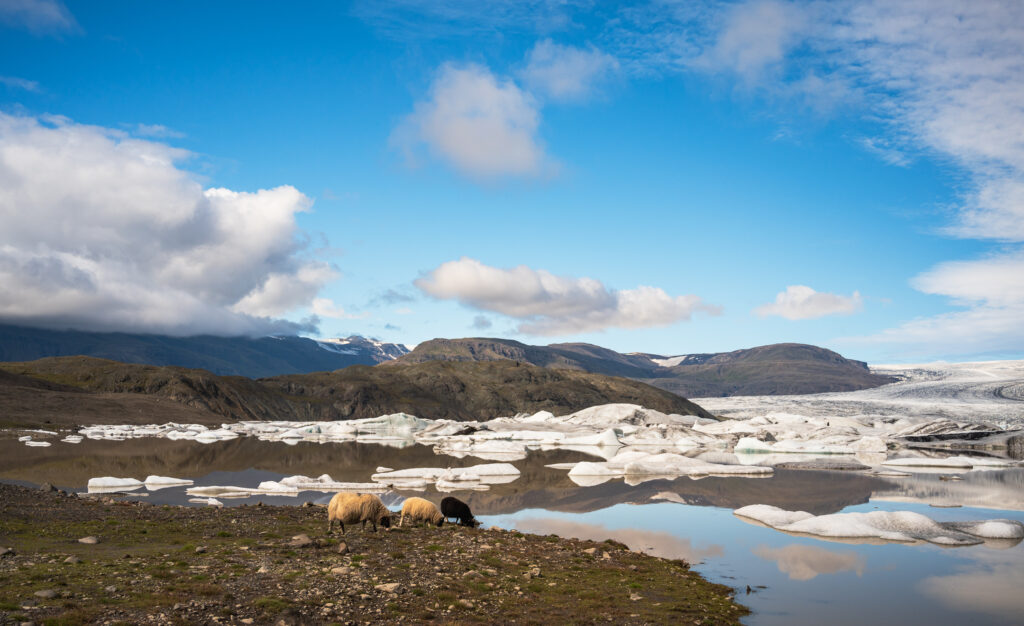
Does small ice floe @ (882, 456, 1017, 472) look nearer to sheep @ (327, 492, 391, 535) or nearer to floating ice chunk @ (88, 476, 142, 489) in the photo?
sheep @ (327, 492, 391, 535)

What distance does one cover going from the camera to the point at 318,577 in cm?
1351

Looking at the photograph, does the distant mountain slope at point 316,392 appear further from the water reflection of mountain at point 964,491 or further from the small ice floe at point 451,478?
the water reflection of mountain at point 964,491

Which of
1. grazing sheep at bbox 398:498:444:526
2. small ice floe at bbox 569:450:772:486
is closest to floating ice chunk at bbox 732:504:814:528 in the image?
grazing sheep at bbox 398:498:444:526

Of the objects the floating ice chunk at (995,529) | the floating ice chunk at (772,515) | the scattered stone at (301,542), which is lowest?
the floating ice chunk at (772,515)

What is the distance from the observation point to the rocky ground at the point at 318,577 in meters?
11.1

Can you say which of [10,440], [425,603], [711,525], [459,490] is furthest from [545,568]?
[10,440]

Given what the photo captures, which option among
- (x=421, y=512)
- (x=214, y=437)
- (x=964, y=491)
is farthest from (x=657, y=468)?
(x=214, y=437)

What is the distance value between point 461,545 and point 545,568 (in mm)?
3298

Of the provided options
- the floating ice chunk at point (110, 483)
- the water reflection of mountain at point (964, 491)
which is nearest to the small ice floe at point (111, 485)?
the floating ice chunk at point (110, 483)

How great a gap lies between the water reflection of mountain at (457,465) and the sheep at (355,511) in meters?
8.33

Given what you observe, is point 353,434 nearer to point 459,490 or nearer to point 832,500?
point 459,490

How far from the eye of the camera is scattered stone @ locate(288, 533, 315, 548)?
1702 cm

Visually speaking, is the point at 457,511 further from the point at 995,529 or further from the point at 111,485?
the point at 111,485

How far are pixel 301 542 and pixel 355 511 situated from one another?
11.6 feet
